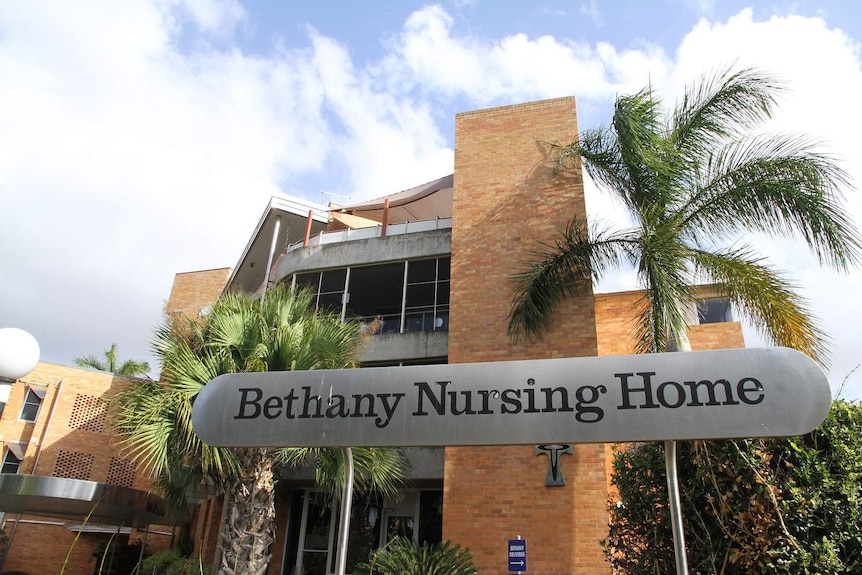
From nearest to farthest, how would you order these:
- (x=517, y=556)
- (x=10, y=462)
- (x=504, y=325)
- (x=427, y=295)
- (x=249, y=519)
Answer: (x=249, y=519) → (x=517, y=556) → (x=504, y=325) → (x=427, y=295) → (x=10, y=462)

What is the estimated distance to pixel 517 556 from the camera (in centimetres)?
1009

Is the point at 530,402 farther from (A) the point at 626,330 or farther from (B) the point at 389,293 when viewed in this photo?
(B) the point at 389,293

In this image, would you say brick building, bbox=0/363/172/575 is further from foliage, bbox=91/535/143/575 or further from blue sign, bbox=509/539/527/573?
blue sign, bbox=509/539/527/573

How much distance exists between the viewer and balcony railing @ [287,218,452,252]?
50.7 ft

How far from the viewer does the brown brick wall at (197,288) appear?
32.3m

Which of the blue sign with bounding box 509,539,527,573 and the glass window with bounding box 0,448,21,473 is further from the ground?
the glass window with bounding box 0,448,21,473

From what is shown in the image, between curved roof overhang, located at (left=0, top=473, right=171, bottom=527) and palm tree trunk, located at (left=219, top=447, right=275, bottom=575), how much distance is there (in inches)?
73.6

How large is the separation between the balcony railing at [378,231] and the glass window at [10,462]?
12042 millimetres

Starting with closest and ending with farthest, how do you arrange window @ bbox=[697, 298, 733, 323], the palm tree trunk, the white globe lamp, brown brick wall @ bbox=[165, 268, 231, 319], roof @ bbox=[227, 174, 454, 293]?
the white globe lamp < the palm tree trunk < window @ bbox=[697, 298, 733, 323] < roof @ bbox=[227, 174, 454, 293] < brown brick wall @ bbox=[165, 268, 231, 319]

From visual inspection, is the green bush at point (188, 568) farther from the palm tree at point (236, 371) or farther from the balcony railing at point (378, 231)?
the balcony railing at point (378, 231)

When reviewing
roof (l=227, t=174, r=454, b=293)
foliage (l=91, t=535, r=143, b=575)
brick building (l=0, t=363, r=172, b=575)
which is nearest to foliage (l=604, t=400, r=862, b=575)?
roof (l=227, t=174, r=454, b=293)

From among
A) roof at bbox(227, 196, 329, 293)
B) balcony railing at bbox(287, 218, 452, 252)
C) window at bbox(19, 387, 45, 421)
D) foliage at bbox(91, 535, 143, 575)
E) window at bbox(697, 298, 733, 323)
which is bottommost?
foliage at bbox(91, 535, 143, 575)

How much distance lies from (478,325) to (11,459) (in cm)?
1725

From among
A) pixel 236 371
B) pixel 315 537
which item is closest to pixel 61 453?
pixel 315 537
